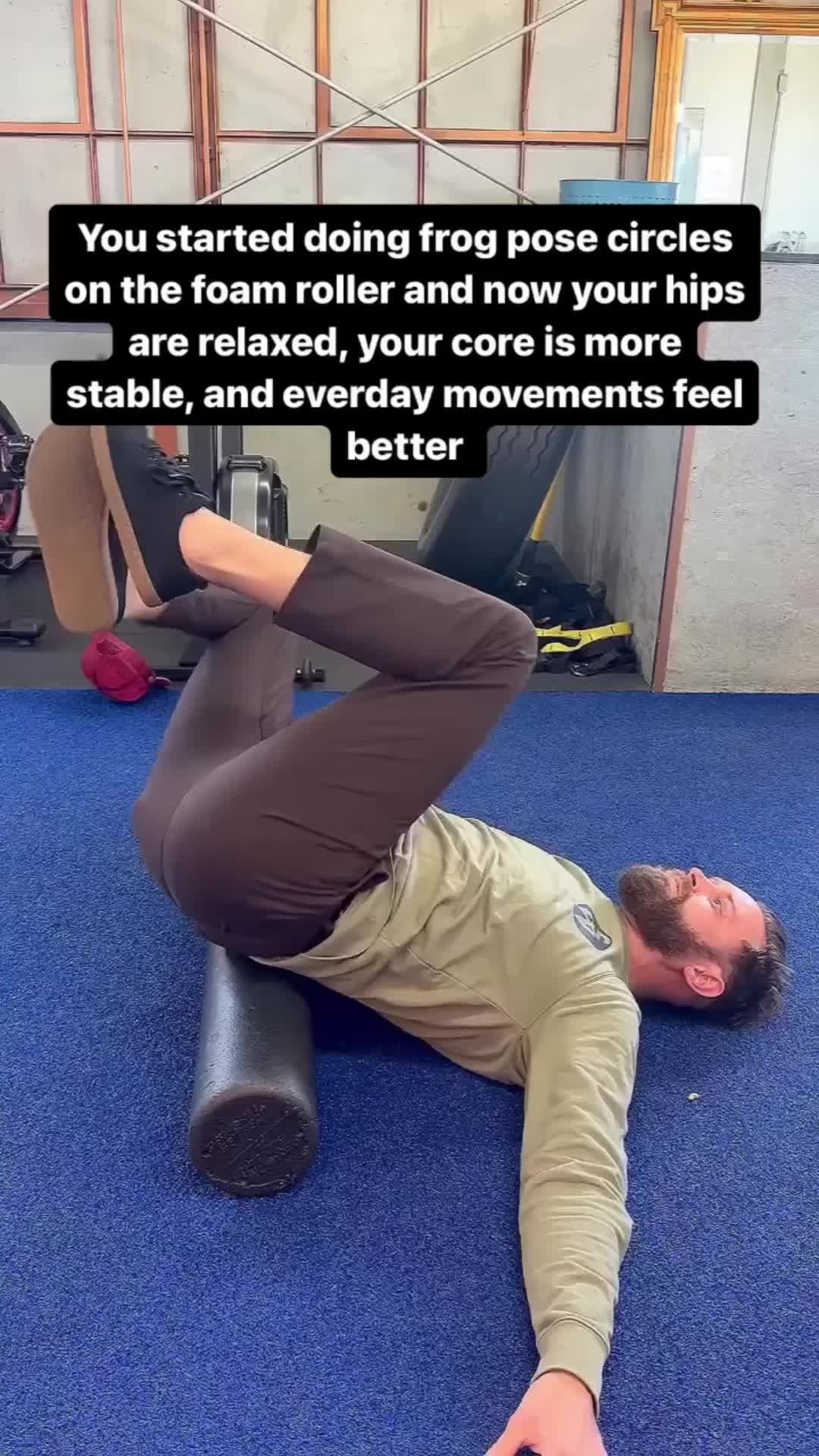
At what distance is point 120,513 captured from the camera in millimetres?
1710


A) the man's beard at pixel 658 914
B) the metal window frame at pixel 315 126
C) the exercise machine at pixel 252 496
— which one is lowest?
the man's beard at pixel 658 914

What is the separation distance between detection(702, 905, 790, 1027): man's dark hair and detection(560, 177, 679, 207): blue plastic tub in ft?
8.97

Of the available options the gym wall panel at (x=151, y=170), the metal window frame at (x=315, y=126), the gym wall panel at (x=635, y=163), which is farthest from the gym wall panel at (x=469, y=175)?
the gym wall panel at (x=151, y=170)

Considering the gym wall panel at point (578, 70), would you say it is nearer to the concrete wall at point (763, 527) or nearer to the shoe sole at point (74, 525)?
the concrete wall at point (763, 527)

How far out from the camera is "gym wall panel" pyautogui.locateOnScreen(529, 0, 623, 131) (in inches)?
163

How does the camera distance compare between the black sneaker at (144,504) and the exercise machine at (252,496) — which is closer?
the black sneaker at (144,504)

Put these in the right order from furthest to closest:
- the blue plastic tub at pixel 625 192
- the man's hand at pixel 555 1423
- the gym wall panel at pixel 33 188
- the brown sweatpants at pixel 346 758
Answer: the gym wall panel at pixel 33 188 < the blue plastic tub at pixel 625 192 < the brown sweatpants at pixel 346 758 < the man's hand at pixel 555 1423

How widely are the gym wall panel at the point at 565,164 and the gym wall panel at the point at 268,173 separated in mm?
824

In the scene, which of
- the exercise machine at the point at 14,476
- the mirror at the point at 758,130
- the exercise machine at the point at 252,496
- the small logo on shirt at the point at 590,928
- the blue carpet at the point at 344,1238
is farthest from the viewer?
the mirror at the point at 758,130

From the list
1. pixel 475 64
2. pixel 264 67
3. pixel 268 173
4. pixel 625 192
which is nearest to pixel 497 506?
pixel 625 192

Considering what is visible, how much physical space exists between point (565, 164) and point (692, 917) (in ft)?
11.8

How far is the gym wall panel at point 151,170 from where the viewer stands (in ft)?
13.7

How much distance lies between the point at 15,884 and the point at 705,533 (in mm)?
1919

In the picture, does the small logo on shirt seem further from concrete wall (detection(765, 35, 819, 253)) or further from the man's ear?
concrete wall (detection(765, 35, 819, 253))
